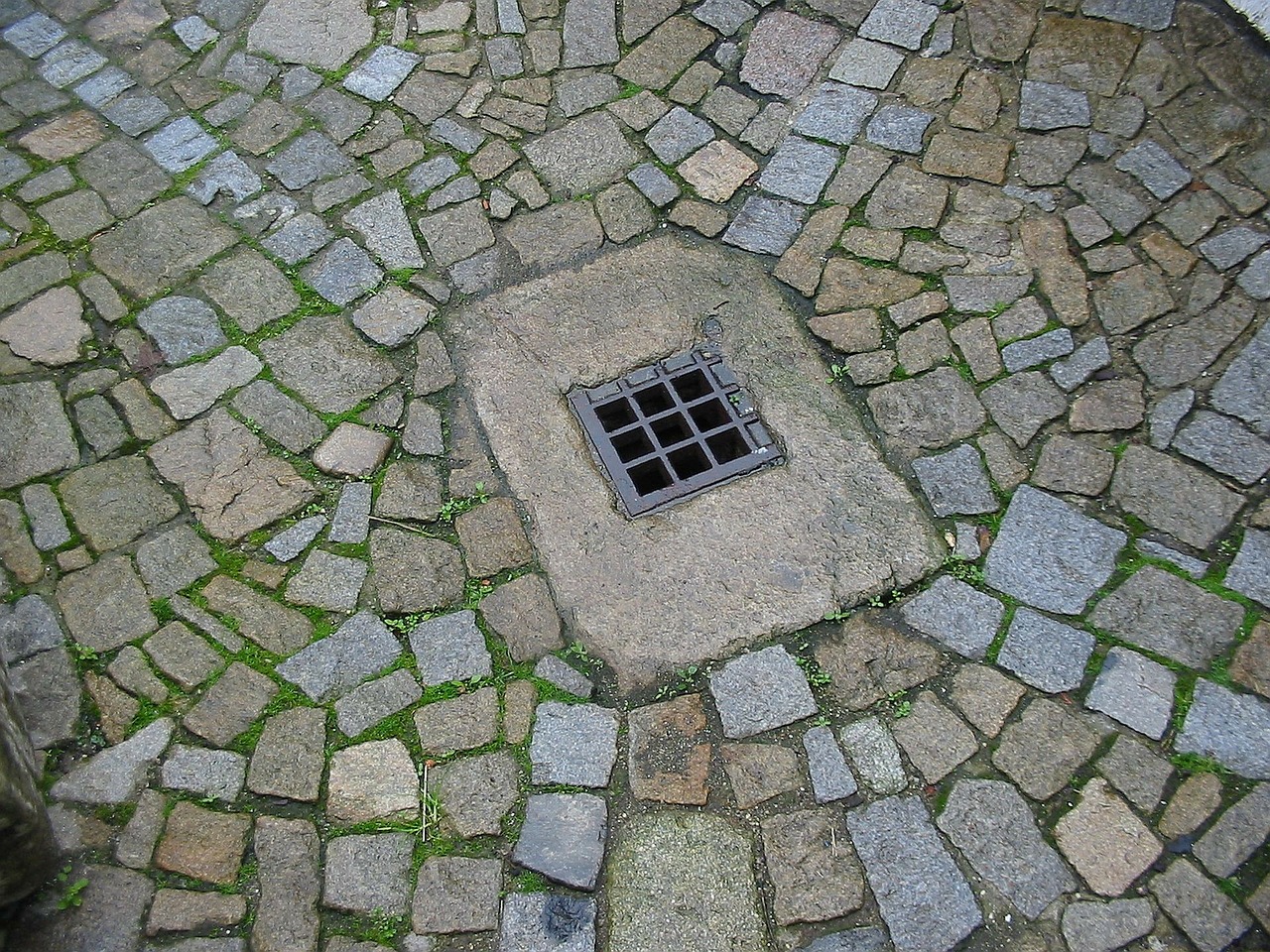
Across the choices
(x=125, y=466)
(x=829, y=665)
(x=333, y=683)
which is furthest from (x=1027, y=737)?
(x=125, y=466)

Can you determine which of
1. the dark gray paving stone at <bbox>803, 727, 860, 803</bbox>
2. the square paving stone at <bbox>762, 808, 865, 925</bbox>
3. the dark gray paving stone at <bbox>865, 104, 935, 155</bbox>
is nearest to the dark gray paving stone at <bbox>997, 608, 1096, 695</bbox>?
Answer: the dark gray paving stone at <bbox>803, 727, 860, 803</bbox>

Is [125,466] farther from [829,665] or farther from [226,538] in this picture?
[829,665]

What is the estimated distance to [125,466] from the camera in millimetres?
4094

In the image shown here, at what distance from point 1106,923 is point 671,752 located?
1338 millimetres

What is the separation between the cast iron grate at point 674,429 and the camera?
4098 millimetres

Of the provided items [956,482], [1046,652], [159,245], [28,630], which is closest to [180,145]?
[159,245]

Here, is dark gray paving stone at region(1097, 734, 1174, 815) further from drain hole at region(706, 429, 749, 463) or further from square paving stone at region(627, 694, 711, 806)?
drain hole at region(706, 429, 749, 463)

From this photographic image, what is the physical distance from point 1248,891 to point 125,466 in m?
3.92

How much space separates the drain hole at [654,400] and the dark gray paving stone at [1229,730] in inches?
81.9

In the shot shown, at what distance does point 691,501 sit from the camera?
13.3ft

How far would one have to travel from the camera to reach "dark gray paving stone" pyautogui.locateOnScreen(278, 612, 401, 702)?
12.0 feet

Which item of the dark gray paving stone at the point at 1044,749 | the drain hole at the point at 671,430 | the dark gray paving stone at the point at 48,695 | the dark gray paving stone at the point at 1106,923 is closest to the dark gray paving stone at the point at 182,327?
the dark gray paving stone at the point at 48,695

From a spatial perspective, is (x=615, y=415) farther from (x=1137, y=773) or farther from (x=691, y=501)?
(x=1137, y=773)

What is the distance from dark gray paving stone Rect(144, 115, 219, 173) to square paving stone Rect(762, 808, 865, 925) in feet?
12.1
